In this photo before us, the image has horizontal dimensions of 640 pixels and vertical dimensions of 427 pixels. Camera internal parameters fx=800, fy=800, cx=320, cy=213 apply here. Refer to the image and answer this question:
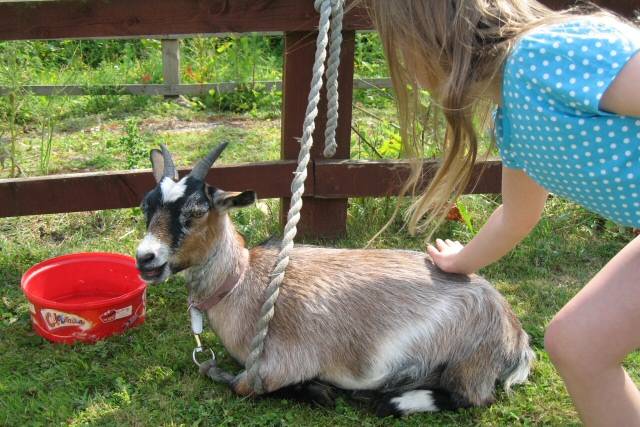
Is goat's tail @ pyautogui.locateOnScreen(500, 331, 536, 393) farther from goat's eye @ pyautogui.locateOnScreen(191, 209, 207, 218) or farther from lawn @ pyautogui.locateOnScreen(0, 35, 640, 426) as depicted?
goat's eye @ pyautogui.locateOnScreen(191, 209, 207, 218)

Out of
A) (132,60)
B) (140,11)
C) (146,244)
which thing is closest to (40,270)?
(146,244)

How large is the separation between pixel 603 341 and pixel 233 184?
246 centimetres

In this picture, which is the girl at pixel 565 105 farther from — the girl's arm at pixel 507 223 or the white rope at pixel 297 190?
the white rope at pixel 297 190

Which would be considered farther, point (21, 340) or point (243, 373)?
point (21, 340)

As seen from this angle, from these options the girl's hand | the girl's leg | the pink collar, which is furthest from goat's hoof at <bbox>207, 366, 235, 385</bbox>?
the girl's leg

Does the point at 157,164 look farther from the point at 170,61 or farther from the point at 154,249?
the point at 170,61

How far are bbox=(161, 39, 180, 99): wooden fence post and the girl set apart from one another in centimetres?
451

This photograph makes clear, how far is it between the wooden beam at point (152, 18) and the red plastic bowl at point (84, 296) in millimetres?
1105

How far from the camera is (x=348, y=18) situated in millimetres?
4098

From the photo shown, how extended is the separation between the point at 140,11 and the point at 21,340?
5.48 feet

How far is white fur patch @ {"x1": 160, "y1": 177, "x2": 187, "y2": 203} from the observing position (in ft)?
10.4

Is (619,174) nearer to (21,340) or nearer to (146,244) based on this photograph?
(146,244)

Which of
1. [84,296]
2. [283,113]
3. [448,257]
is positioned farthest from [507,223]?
[84,296]

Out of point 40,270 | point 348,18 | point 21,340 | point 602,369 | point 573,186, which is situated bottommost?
point 21,340
